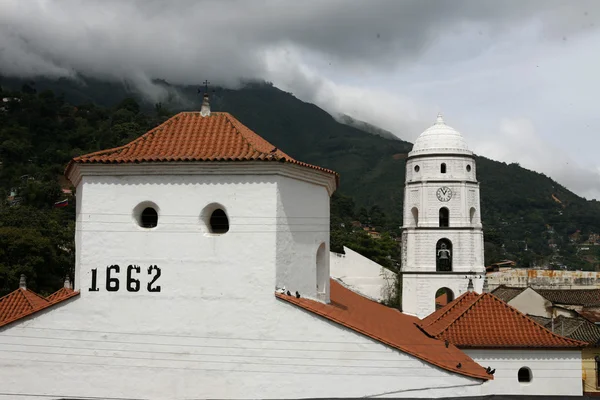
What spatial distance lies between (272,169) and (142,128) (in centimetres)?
7915

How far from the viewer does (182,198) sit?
1412 centimetres

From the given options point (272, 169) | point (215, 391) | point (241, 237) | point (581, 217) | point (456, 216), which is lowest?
point (215, 391)

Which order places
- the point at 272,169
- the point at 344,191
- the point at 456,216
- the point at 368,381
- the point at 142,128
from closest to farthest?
the point at 368,381 → the point at 272,169 → the point at 456,216 → the point at 142,128 → the point at 344,191

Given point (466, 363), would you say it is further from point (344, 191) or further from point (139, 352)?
point (344, 191)

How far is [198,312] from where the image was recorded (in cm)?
1380

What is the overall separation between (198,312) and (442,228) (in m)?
20.5

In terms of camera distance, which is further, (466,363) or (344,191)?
(344,191)

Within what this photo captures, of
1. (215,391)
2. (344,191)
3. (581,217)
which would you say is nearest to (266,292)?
(215,391)

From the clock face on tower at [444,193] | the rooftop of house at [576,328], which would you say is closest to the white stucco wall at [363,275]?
the rooftop of house at [576,328]

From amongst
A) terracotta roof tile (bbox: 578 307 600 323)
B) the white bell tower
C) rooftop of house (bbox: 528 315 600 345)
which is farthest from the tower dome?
terracotta roof tile (bbox: 578 307 600 323)

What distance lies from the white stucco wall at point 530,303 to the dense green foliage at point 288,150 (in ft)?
65.6

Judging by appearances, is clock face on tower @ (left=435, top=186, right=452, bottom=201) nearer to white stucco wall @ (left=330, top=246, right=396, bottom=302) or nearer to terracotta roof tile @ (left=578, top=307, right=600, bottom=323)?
terracotta roof tile @ (left=578, top=307, right=600, bottom=323)

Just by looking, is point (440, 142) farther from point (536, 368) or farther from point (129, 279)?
point (129, 279)

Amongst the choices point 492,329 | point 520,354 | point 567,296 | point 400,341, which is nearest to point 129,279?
point 400,341
